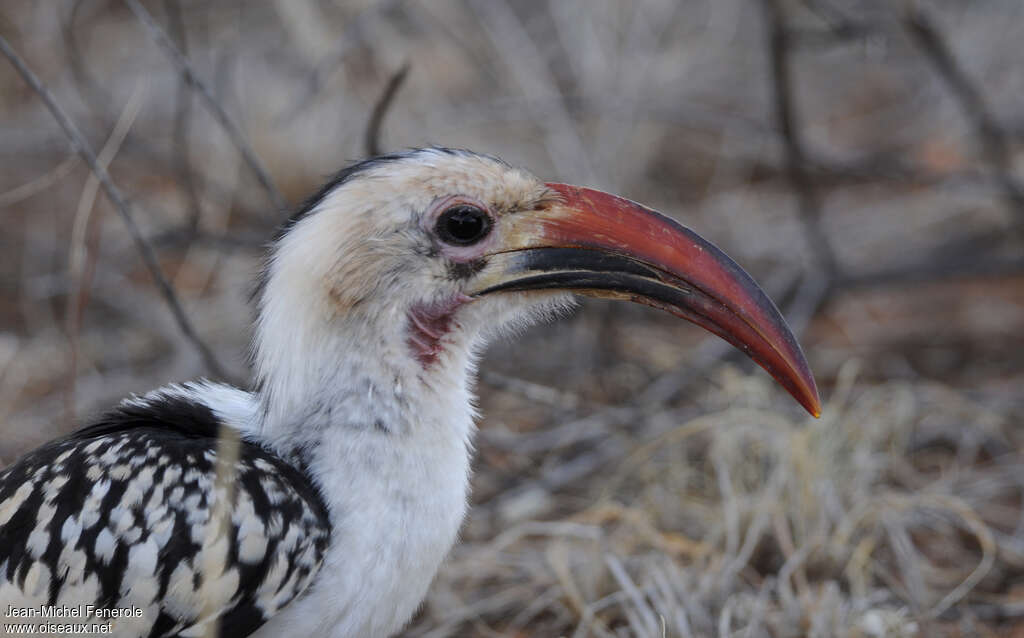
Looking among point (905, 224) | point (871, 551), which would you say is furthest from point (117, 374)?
point (905, 224)

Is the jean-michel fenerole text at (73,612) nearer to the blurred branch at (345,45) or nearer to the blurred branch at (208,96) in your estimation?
the blurred branch at (208,96)

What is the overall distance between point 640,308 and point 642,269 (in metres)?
2.53

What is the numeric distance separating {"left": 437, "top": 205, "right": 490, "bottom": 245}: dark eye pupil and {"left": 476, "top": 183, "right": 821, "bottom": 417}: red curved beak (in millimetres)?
49

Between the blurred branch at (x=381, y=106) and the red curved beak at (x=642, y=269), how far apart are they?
830mm

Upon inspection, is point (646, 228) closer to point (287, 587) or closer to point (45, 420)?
point (287, 587)

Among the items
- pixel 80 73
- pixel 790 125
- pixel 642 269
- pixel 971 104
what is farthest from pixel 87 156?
pixel 971 104

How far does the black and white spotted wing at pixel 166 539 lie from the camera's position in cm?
192

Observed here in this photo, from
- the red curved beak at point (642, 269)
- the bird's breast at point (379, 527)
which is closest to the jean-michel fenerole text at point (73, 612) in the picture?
the bird's breast at point (379, 527)

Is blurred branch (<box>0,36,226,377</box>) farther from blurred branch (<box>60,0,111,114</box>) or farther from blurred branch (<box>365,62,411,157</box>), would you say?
blurred branch (<box>60,0,111,114</box>)

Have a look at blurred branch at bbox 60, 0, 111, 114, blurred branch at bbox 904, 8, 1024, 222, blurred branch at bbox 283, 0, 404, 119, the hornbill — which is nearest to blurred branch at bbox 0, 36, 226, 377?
the hornbill

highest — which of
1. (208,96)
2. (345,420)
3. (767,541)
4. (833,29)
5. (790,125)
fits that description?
(833,29)

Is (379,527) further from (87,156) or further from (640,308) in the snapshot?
(640,308)

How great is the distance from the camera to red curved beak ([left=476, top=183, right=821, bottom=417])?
2156 mm

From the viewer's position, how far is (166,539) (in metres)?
1.94
